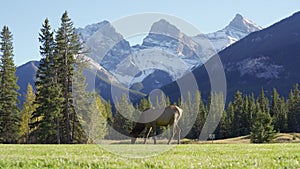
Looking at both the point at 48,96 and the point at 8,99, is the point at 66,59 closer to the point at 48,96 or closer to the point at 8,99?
the point at 48,96

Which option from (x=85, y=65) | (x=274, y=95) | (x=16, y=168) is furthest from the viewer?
(x=274, y=95)

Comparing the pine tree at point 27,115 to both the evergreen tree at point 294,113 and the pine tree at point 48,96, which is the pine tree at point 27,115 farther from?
the evergreen tree at point 294,113

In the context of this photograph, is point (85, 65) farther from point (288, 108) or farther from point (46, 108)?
point (288, 108)

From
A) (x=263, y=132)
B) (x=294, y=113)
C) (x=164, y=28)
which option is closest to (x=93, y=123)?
(x=263, y=132)

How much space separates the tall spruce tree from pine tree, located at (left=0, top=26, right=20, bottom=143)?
11.5 metres

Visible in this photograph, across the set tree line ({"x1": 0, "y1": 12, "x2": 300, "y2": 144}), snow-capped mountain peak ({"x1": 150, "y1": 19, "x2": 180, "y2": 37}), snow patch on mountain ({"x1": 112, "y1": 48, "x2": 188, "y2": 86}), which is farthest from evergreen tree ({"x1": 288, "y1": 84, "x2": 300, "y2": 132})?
snow-capped mountain peak ({"x1": 150, "y1": 19, "x2": 180, "y2": 37})

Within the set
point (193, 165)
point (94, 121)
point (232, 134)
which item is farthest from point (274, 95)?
point (193, 165)

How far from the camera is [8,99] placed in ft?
232

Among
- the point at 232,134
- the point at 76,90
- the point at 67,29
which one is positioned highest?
the point at 67,29

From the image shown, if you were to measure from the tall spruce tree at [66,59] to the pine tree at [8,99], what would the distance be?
37.8ft

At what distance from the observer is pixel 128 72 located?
80.8 ft

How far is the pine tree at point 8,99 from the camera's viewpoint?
69188mm

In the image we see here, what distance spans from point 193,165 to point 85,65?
54.6 metres

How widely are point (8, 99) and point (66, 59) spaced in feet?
53.6
